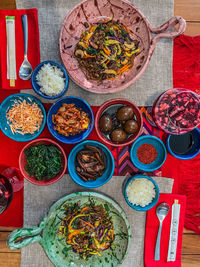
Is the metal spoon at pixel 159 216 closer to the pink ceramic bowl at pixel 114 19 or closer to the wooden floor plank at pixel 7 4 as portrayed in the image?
the pink ceramic bowl at pixel 114 19

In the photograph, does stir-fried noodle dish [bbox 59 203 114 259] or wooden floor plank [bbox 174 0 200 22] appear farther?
wooden floor plank [bbox 174 0 200 22]

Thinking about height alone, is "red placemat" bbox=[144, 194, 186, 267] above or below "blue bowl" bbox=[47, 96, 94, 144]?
below

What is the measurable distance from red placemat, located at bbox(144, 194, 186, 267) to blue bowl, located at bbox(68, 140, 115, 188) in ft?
1.21

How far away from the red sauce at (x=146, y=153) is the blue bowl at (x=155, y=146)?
0.02m

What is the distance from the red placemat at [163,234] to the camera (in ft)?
4.82

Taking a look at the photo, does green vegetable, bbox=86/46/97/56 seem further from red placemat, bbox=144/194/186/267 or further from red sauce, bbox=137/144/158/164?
red placemat, bbox=144/194/186/267

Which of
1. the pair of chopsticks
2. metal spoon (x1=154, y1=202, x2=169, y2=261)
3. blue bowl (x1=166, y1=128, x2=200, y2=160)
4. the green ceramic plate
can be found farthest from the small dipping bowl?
the pair of chopsticks

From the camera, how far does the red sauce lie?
4.74 ft

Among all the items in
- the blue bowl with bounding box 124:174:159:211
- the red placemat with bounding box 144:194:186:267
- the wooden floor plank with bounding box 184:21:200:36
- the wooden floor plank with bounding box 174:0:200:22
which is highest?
the wooden floor plank with bounding box 174:0:200:22

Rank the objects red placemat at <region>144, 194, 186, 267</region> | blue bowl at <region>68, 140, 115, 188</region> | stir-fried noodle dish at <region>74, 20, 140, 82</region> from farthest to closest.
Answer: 1. red placemat at <region>144, 194, 186, 267</region>
2. blue bowl at <region>68, 140, 115, 188</region>
3. stir-fried noodle dish at <region>74, 20, 140, 82</region>

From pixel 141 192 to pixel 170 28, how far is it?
0.97 metres

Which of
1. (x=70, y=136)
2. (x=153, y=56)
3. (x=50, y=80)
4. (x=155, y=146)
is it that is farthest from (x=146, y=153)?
(x=50, y=80)

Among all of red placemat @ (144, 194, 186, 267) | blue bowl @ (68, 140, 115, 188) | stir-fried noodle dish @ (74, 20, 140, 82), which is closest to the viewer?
stir-fried noodle dish @ (74, 20, 140, 82)

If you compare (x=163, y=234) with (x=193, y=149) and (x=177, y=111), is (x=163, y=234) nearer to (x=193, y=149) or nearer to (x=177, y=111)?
(x=193, y=149)
